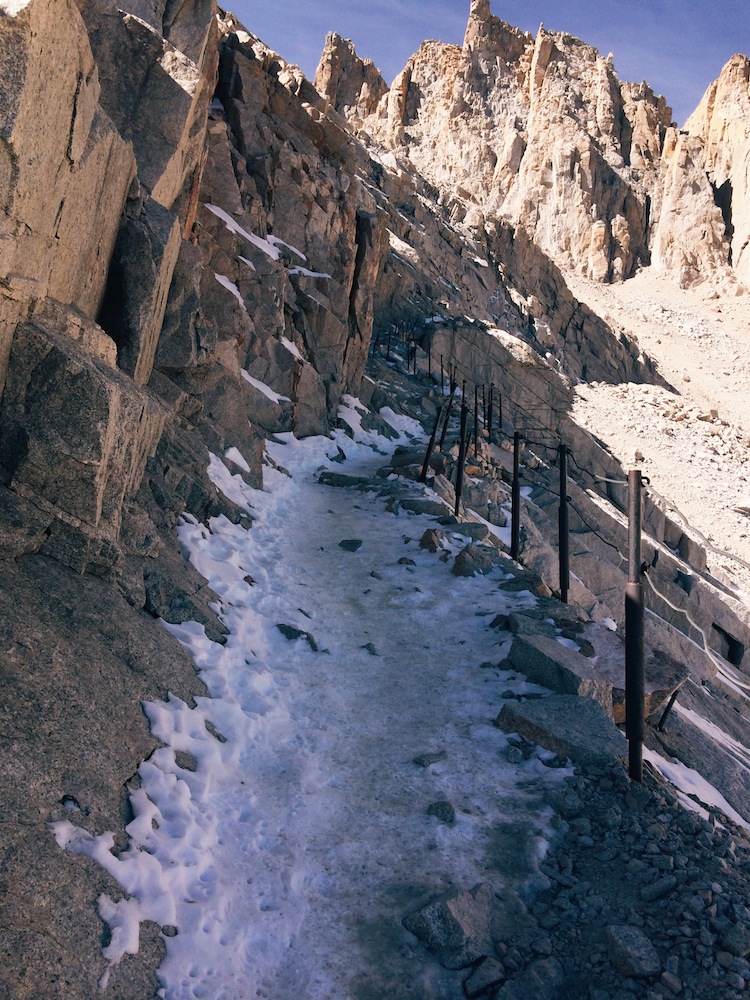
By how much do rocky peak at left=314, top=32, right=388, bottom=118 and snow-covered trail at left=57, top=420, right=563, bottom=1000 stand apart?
529 ft

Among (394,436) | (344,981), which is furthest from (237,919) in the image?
(394,436)

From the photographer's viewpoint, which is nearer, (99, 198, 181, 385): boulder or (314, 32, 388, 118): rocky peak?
(99, 198, 181, 385): boulder

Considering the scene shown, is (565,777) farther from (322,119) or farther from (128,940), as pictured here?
(322,119)

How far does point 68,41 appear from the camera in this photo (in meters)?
6.98

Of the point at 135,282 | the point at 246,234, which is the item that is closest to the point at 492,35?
the point at 246,234

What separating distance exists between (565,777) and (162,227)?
1080 cm

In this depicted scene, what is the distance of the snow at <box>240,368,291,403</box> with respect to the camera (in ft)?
76.4

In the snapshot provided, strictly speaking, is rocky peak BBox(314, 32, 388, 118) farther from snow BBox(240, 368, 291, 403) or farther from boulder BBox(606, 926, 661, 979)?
boulder BBox(606, 926, 661, 979)

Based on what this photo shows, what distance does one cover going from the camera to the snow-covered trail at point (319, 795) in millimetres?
4652

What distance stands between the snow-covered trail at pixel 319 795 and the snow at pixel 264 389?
12.2 m

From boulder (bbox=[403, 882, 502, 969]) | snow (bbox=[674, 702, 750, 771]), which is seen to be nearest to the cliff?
boulder (bbox=[403, 882, 502, 969])

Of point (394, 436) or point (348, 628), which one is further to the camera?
point (394, 436)

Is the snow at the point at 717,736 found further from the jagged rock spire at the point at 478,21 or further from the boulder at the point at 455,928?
the jagged rock spire at the point at 478,21

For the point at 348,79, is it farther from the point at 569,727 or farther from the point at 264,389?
the point at 569,727
